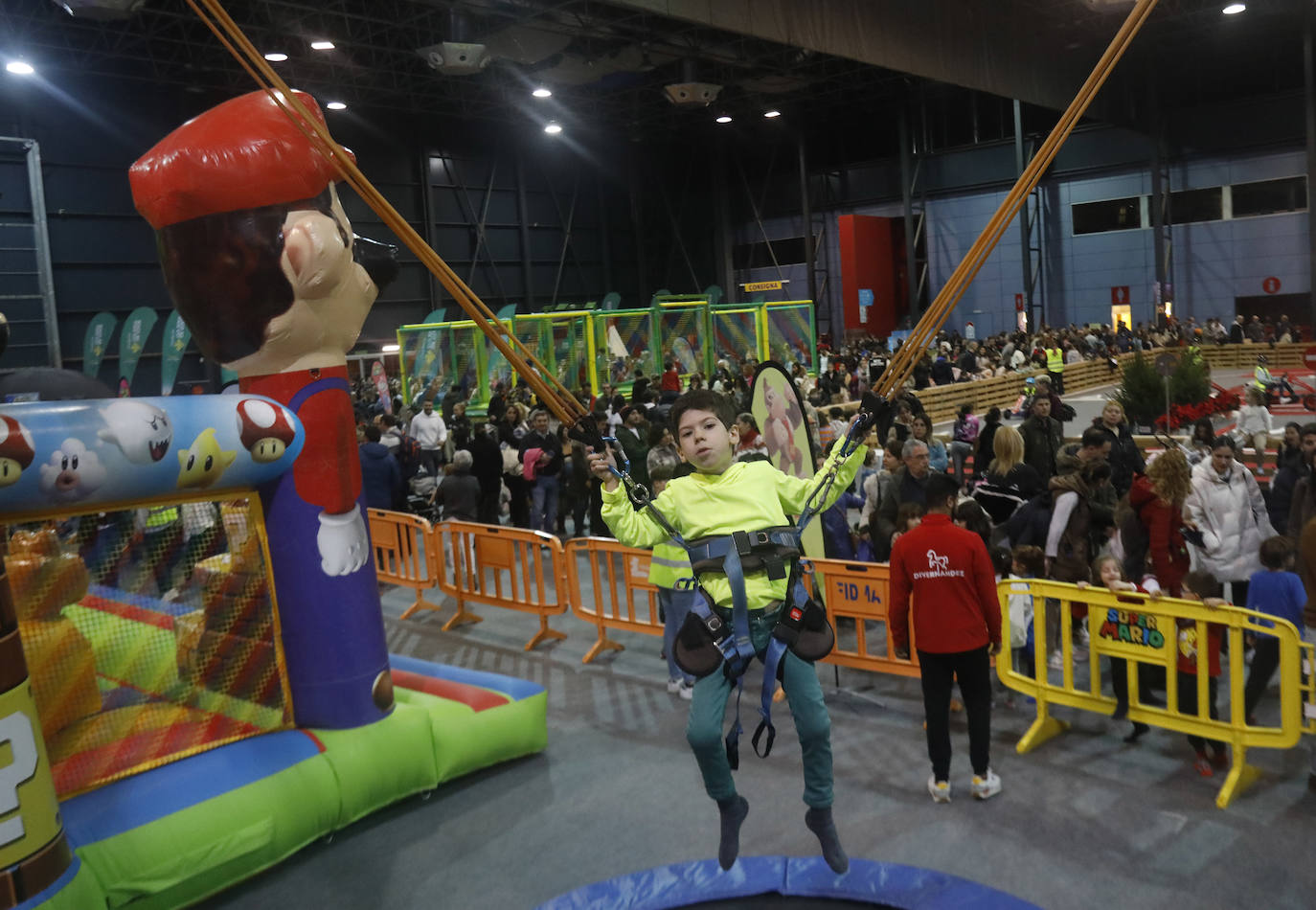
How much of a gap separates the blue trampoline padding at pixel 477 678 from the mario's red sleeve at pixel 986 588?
2695 millimetres

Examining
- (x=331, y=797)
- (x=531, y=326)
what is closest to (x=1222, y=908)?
(x=331, y=797)

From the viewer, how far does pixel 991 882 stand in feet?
15.1

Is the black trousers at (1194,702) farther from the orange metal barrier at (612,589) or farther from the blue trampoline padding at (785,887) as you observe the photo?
the orange metal barrier at (612,589)

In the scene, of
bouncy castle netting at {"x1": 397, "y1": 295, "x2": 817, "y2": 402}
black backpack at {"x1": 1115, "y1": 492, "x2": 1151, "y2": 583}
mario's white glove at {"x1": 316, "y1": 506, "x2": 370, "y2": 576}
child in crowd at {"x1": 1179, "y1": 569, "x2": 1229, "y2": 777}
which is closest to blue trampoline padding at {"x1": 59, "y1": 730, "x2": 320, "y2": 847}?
mario's white glove at {"x1": 316, "y1": 506, "x2": 370, "y2": 576}

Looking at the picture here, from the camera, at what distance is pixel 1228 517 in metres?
6.86

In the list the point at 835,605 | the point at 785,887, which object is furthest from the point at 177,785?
the point at 835,605

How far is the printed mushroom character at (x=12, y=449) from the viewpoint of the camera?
4.27 meters

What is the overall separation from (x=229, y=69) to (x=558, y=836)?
77.0ft

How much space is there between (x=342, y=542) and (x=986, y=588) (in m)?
3.34

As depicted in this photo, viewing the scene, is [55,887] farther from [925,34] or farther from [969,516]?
[925,34]

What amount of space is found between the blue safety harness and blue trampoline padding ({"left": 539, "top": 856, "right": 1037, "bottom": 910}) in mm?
897

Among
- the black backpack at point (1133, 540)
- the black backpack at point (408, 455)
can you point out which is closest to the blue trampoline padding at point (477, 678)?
the black backpack at point (1133, 540)

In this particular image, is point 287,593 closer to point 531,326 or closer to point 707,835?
point 707,835

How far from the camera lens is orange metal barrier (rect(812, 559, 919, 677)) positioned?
22.3ft
